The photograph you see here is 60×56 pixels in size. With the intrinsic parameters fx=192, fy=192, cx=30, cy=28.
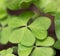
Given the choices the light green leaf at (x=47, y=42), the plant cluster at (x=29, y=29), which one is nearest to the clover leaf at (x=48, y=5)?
the plant cluster at (x=29, y=29)

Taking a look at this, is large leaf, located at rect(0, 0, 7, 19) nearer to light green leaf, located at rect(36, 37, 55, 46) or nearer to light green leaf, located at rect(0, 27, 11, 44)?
light green leaf, located at rect(0, 27, 11, 44)

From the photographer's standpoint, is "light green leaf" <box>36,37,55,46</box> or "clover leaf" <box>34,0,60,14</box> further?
"clover leaf" <box>34,0,60,14</box>

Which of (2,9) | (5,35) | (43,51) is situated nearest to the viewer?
(43,51)

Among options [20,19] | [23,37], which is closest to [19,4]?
[20,19]

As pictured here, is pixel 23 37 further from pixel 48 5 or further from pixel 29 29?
pixel 48 5

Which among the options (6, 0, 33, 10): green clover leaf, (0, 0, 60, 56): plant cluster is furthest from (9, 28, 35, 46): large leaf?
(6, 0, 33, 10): green clover leaf

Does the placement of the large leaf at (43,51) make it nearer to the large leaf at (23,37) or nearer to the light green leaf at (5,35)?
the large leaf at (23,37)
